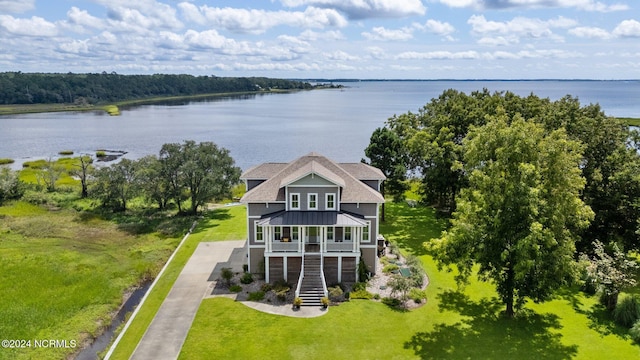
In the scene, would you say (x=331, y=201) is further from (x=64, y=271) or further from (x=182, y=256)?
(x=64, y=271)

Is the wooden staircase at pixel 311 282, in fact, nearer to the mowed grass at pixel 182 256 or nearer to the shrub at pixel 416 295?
the shrub at pixel 416 295

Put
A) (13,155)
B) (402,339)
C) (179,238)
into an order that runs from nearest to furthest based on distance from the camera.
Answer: (402,339) → (179,238) → (13,155)

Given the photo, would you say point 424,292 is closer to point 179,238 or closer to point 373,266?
point 373,266

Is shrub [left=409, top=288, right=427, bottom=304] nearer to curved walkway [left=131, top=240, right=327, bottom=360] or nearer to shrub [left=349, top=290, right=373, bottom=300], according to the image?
shrub [left=349, top=290, right=373, bottom=300]

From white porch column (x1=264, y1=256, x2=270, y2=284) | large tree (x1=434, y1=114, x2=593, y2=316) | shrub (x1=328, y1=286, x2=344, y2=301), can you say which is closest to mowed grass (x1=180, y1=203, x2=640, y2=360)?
shrub (x1=328, y1=286, x2=344, y2=301)

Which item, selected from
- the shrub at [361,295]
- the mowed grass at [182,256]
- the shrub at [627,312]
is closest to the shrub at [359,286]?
the shrub at [361,295]

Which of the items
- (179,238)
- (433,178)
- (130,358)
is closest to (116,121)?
(179,238)
